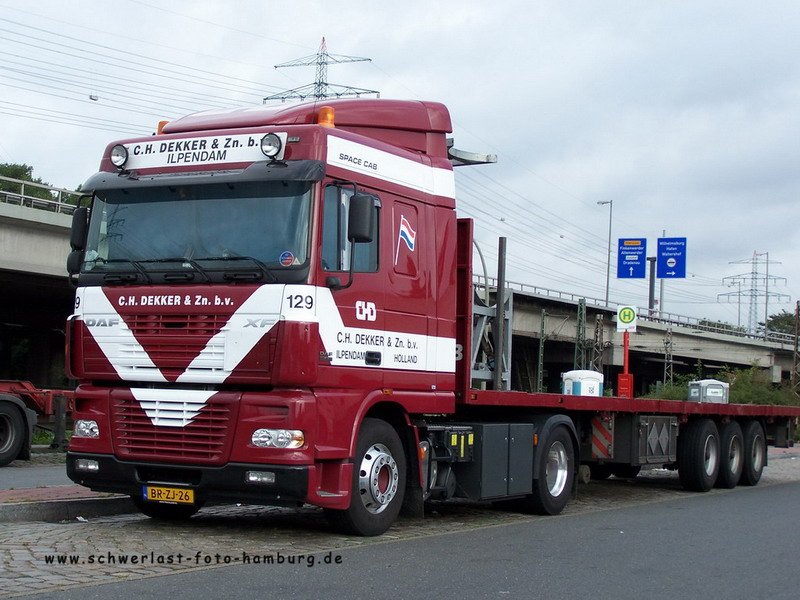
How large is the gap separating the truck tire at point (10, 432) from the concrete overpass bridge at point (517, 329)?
27.2 feet

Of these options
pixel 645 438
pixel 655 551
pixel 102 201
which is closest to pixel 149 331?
pixel 102 201

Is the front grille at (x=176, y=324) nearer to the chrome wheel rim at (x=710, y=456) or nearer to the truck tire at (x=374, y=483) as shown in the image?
the truck tire at (x=374, y=483)

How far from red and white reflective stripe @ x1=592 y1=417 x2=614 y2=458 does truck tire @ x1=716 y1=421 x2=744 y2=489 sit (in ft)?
11.8

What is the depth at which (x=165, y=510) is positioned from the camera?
1058 centimetres

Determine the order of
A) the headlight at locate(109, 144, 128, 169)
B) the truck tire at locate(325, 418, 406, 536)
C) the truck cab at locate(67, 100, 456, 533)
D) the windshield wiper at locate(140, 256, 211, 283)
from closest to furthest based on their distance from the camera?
1. the truck cab at locate(67, 100, 456, 533)
2. the windshield wiper at locate(140, 256, 211, 283)
3. the truck tire at locate(325, 418, 406, 536)
4. the headlight at locate(109, 144, 128, 169)

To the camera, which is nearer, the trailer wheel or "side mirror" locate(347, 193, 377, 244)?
"side mirror" locate(347, 193, 377, 244)

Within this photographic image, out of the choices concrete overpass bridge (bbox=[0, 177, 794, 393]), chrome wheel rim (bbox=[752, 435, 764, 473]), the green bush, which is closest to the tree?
concrete overpass bridge (bbox=[0, 177, 794, 393])

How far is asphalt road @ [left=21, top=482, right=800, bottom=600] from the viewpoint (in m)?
7.21

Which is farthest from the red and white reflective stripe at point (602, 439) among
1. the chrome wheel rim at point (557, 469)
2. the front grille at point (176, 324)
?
the front grille at point (176, 324)

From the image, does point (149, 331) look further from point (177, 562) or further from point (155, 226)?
point (177, 562)

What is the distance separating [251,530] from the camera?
10055mm

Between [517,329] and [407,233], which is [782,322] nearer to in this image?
[517,329]

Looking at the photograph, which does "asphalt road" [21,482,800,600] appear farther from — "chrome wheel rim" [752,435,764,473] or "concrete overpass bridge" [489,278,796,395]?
"concrete overpass bridge" [489,278,796,395]

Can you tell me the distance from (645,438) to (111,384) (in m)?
8.04
